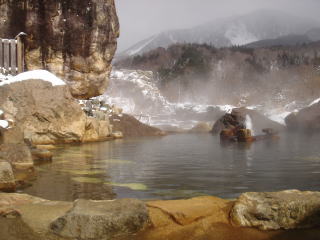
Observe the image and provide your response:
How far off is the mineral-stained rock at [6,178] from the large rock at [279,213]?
398 cm

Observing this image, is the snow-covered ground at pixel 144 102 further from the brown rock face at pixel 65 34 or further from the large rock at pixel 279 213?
the large rock at pixel 279 213

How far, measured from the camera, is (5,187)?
6246mm

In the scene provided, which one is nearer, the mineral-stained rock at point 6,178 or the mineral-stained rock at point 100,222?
the mineral-stained rock at point 100,222

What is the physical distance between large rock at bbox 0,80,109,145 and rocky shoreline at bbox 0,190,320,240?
45.0 ft

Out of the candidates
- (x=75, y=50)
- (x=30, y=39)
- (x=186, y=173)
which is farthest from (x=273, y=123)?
(x=186, y=173)

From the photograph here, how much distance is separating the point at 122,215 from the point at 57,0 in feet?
72.7

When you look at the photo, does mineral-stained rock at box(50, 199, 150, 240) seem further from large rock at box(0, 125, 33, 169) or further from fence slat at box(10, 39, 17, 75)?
fence slat at box(10, 39, 17, 75)

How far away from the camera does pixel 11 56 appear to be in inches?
818

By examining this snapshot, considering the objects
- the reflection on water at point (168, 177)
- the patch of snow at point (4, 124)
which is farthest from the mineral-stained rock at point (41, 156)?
the patch of snow at point (4, 124)

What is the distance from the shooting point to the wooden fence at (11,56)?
2049cm

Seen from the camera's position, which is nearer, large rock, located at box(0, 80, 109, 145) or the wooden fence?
large rock, located at box(0, 80, 109, 145)

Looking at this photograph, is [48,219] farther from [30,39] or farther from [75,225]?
[30,39]

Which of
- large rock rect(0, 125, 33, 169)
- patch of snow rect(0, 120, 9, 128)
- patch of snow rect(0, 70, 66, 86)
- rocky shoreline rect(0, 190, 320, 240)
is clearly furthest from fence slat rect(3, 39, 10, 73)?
rocky shoreline rect(0, 190, 320, 240)

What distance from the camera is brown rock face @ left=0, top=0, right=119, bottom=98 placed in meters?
23.0
